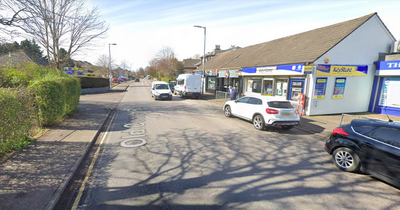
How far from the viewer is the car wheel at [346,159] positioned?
438 centimetres

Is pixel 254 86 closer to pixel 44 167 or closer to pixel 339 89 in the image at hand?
pixel 339 89

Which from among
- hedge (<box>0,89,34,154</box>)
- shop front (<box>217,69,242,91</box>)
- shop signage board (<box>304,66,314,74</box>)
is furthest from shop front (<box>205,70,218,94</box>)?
hedge (<box>0,89,34,154</box>)

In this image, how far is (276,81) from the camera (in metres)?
13.9

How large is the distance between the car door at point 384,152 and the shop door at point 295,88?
7.97 m

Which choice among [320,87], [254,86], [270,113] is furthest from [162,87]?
[320,87]

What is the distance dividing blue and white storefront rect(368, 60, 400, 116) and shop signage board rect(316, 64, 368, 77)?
2.93 feet

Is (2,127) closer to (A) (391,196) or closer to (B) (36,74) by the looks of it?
(B) (36,74)

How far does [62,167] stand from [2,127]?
166cm

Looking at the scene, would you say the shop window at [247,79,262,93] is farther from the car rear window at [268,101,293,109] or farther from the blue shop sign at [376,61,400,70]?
the car rear window at [268,101,293,109]

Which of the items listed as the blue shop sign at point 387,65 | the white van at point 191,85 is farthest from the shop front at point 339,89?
the white van at point 191,85

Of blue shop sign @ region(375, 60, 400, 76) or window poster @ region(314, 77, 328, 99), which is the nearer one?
blue shop sign @ region(375, 60, 400, 76)

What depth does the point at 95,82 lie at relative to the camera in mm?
23453

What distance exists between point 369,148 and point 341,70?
9.22m

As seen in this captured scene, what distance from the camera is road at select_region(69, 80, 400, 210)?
3.28 meters
